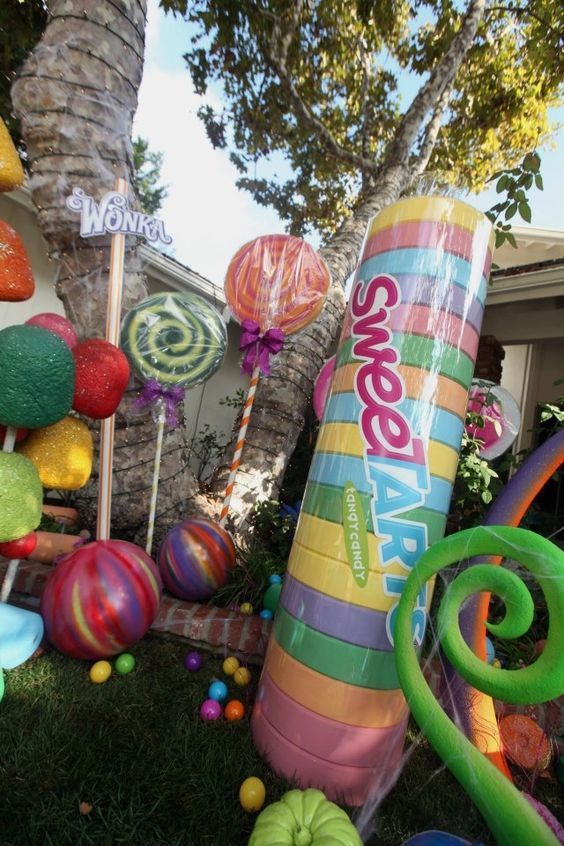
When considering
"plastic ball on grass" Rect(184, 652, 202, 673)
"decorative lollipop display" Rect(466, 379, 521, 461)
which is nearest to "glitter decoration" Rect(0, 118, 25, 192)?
"plastic ball on grass" Rect(184, 652, 202, 673)

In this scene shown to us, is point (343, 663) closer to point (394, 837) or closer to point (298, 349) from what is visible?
point (394, 837)

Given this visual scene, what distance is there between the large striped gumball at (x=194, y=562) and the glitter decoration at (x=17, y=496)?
903 mm

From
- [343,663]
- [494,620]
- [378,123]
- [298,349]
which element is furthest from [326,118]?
[343,663]

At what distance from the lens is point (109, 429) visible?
2.48 meters

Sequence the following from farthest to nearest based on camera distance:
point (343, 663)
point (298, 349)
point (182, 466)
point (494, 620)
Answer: point (298, 349) < point (182, 466) < point (494, 620) < point (343, 663)

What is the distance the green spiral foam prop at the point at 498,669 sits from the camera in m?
1.04

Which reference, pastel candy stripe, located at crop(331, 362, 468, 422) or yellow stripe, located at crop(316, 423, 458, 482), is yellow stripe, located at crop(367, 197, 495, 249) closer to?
pastel candy stripe, located at crop(331, 362, 468, 422)

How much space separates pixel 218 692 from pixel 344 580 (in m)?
0.84

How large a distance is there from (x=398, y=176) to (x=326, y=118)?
147 inches

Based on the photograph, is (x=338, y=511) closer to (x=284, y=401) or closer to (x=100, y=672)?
(x=100, y=672)

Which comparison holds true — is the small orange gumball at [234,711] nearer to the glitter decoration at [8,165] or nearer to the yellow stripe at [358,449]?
the yellow stripe at [358,449]

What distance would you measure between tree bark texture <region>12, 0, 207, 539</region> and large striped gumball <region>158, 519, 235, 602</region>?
593 mm

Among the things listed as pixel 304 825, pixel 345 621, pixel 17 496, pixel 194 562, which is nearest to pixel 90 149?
pixel 17 496

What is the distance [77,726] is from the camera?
1636mm
